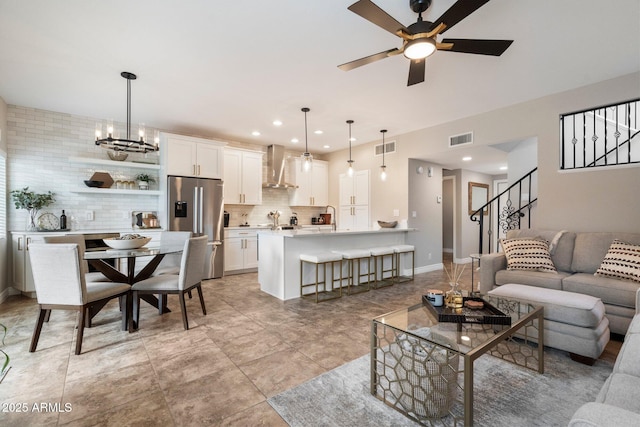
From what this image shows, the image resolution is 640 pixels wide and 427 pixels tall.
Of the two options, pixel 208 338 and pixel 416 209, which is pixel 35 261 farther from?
pixel 416 209

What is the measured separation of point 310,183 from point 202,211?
2.75m

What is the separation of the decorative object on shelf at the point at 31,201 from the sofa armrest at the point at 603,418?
19.3ft

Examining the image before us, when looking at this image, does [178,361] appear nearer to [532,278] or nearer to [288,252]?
[288,252]

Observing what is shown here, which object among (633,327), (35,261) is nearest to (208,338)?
(35,261)

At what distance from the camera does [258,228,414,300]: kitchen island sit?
13.2 ft

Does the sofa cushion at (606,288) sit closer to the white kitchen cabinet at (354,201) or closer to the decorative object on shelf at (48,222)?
the white kitchen cabinet at (354,201)

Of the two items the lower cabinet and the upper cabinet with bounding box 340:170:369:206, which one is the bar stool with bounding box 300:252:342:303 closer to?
the lower cabinet

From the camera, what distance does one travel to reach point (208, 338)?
2.79 metres

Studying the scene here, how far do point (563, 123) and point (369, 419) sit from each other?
436 cm

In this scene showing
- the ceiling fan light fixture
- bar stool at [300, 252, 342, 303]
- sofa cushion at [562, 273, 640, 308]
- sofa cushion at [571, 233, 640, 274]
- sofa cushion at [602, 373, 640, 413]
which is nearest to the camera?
sofa cushion at [602, 373, 640, 413]

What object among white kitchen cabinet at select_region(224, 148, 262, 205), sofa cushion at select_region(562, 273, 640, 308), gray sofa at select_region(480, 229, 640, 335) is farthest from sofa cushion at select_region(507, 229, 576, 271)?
white kitchen cabinet at select_region(224, 148, 262, 205)

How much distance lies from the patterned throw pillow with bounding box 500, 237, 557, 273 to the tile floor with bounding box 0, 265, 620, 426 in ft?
3.00

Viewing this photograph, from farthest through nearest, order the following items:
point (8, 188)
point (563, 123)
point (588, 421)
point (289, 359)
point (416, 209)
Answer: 1. point (416, 209)
2. point (8, 188)
3. point (563, 123)
4. point (289, 359)
5. point (588, 421)

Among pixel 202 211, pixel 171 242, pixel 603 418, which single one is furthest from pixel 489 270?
pixel 202 211
